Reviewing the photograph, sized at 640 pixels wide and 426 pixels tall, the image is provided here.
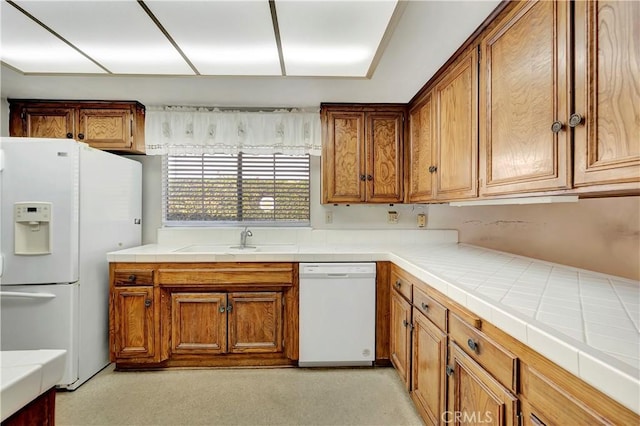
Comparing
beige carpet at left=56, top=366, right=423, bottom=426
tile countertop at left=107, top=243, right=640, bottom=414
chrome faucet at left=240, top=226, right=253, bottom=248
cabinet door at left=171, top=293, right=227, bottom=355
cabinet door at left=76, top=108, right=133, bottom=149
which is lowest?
beige carpet at left=56, top=366, right=423, bottom=426

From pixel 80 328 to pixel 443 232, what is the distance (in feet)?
9.54

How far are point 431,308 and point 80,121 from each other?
9.77ft

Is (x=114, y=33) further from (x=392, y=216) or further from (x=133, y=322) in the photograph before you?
(x=392, y=216)

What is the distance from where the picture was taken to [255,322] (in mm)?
2172

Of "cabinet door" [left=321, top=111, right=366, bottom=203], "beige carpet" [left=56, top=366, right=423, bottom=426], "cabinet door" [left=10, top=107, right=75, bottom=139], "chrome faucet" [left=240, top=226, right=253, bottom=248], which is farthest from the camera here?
"chrome faucet" [left=240, top=226, right=253, bottom=248]

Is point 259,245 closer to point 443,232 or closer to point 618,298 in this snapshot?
point 443,232

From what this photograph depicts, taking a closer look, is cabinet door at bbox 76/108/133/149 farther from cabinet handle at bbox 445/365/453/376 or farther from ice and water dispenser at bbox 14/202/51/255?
cabinet handle at bbox 445/365/453/376

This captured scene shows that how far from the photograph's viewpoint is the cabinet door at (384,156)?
2.54 meters

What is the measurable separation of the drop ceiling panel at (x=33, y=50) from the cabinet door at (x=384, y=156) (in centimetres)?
199

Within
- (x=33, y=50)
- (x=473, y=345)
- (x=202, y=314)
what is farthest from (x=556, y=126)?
(x=33, y=50)

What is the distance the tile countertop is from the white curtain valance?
1351mm

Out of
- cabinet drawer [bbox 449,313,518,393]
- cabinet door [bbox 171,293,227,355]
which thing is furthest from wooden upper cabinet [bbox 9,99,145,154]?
cabinet drawer [bbox 449,313,518,393]

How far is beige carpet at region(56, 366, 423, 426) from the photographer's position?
5.55 ft

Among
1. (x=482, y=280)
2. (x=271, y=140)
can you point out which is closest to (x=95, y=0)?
(x=271, y=140)
